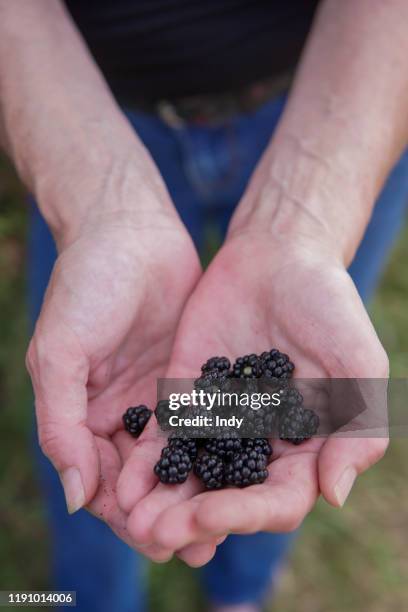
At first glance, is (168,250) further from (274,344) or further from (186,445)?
(186,445)

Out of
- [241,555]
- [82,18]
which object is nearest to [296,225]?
[82,18]

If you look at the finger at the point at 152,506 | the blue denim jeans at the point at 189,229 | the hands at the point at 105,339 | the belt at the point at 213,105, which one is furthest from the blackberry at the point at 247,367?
the belt at the point at 213,105

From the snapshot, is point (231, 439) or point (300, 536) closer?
point (231, 439)

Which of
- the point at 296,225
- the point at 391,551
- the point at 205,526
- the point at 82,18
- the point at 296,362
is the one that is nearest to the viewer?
the point at 205,526

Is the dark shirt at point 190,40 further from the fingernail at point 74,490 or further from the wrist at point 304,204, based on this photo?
the fingernail at point 74,490

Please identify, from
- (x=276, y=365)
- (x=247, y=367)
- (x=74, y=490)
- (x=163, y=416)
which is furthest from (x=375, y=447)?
(x=74, y=490)

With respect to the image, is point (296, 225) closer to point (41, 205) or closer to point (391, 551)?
point (41, 205)
